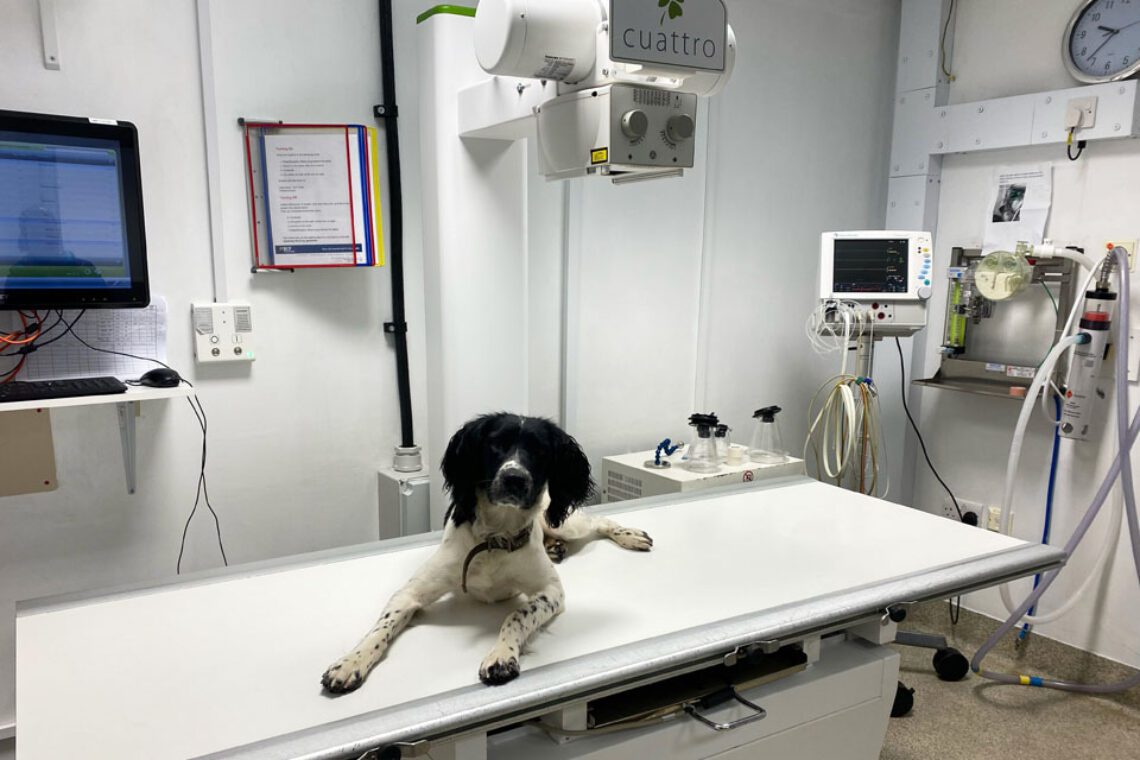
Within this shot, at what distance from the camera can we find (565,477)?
146 cm

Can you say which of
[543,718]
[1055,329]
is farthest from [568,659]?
[1055,329]

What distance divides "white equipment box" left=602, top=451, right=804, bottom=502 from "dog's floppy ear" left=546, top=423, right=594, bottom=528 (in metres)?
1.15

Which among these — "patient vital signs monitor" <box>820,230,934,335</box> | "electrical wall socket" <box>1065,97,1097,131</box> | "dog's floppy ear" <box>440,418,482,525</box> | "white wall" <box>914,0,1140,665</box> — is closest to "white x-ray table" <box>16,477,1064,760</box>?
"dog's floppy ear" <box>440,418,482,525</box>

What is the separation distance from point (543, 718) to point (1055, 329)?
254cm

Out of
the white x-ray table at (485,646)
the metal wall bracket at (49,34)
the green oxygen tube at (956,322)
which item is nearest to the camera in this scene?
the white x-ray table at (485,646)

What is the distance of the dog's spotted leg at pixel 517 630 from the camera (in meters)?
1.22

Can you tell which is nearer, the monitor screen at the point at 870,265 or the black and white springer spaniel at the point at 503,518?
the black and white springer spaniel at the point at 503,518

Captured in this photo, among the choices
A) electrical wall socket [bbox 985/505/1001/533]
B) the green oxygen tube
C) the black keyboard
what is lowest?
electrical wall socket [bbox 985/505/1001/533]

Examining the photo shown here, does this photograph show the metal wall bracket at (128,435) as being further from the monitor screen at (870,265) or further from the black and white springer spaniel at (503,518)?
the monitor screen at (870,265)

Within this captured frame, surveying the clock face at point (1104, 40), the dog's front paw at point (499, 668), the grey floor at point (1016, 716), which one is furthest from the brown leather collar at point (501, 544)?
the clock face at point (1104, 40)

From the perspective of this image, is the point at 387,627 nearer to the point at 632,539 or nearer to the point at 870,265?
the point at 632,539

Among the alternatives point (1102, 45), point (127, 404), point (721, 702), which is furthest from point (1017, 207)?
point (127, 404)

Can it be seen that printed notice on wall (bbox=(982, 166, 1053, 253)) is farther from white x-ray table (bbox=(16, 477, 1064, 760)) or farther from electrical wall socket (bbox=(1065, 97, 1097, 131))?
white x-ray table (bbox=(16, 477, 1064, 760))

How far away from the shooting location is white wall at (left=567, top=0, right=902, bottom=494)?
9.92 feet
